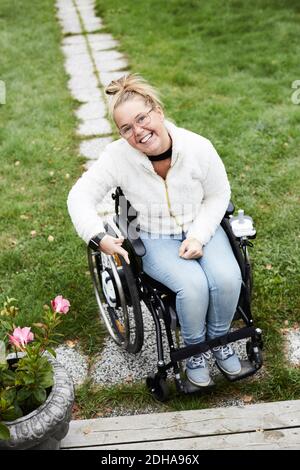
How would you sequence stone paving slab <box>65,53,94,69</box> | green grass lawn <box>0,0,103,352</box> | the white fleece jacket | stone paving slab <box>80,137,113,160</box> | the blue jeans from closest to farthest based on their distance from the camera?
the blue jeans
the white fleece jacket
green grass lawn <box>0,0,103,352</box>
stone paving slab <box>80,137,113,160</box>
stone paving slab <box>65,53,94,69</box>

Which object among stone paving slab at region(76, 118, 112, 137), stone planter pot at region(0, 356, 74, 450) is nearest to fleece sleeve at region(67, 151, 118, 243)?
stone planter pot at region(0, 356, 74, 450)

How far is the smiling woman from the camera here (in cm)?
212

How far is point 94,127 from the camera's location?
4.88m

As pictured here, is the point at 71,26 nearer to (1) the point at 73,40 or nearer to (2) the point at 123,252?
(1) the point at 73,40

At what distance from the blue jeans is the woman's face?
0.41 meters

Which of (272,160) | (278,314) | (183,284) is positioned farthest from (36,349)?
(272,160)

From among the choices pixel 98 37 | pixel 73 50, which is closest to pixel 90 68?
pixel 73 50

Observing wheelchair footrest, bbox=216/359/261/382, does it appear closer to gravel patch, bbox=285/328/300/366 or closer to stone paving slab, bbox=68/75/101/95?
gravel patch, bbox=285/328/300/366

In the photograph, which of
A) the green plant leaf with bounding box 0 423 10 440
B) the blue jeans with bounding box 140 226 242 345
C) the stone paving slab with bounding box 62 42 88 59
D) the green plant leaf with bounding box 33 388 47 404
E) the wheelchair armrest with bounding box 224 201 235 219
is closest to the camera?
the green plant leaf with bounding box 0 423 10 440

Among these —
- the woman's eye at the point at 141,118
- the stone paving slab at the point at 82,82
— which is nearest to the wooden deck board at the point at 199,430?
the woman's eye at the point at 141,118

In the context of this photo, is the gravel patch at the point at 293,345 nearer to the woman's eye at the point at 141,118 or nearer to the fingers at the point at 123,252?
the fingers at the point at 123,252

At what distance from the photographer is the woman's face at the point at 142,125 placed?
2105 mm

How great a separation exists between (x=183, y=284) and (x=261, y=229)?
1450 mm

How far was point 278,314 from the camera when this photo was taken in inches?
108
